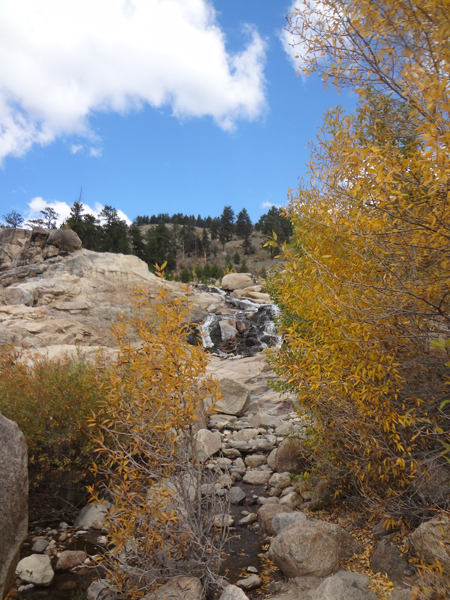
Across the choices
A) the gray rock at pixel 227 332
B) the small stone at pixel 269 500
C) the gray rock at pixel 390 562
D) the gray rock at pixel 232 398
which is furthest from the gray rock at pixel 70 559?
the gray rock at pixel 227 332

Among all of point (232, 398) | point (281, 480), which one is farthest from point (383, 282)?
point (232, 398)

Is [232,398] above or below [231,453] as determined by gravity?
above

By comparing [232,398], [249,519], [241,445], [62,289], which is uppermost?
[62,289]

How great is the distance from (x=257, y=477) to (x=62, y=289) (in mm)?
18005

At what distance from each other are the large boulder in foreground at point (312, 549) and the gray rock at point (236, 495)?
195cm

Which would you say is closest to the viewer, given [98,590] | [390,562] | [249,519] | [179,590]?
[179,590]

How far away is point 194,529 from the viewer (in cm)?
363

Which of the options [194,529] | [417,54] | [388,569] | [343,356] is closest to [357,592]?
[388,569]

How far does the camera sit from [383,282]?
3.37 m

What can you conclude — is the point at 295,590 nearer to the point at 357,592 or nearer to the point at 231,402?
the point at 357,592

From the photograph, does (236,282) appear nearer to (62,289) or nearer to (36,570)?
(62,289)

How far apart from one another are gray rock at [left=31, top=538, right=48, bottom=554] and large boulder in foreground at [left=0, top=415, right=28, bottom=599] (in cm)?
103

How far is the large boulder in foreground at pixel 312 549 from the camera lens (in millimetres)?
3820

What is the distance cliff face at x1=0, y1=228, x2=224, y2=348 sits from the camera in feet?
59.1
